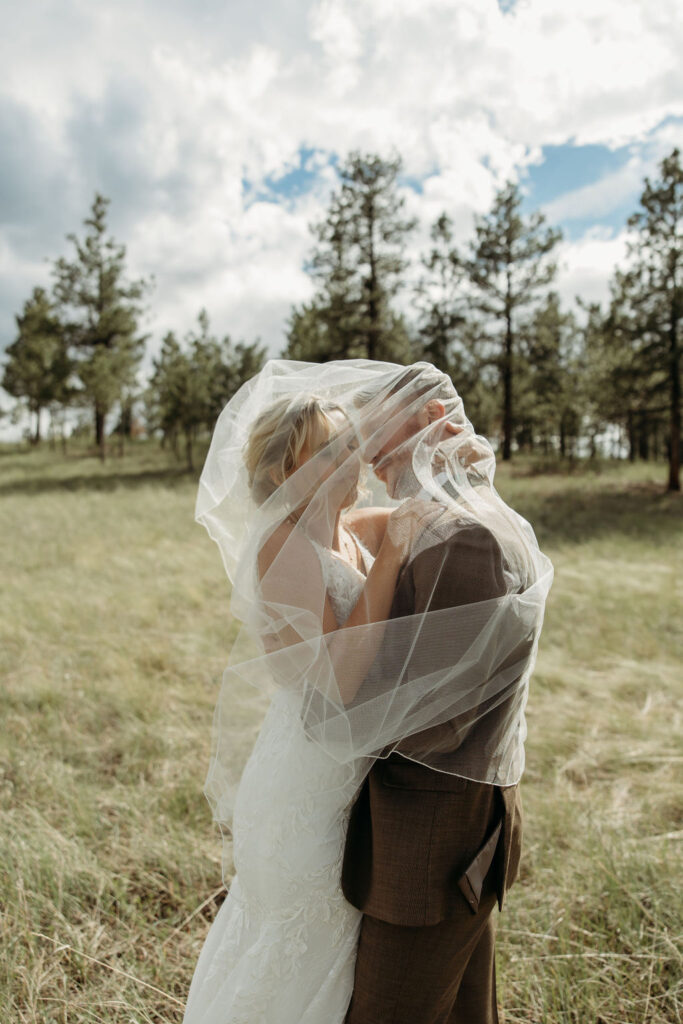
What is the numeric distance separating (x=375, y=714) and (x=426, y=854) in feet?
1.04

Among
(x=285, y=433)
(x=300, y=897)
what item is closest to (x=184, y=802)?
(x=300, y=897)

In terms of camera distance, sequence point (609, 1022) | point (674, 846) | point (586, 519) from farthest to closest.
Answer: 1. point (586, 519)
2. point (674, 846)
3. point (609, 1022)

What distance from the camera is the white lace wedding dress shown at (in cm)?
148

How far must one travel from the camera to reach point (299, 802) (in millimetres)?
1511

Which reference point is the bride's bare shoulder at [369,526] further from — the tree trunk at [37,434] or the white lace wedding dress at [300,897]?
the tree trunk at [37,434]

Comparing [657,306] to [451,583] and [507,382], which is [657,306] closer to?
[507,382]

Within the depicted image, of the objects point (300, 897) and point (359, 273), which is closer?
point (300, 897)

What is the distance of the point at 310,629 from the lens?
142 centimetres

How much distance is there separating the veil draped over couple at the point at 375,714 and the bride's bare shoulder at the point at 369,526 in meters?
0.02

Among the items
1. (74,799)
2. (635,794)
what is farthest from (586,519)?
(74,799)

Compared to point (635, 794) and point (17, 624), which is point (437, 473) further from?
point (17, 624)

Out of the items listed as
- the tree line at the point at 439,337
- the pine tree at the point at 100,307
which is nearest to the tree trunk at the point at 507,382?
the tree line at the point at 439,337

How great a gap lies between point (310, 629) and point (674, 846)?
2.56 metres

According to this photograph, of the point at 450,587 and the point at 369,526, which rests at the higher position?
the point at 369,526
